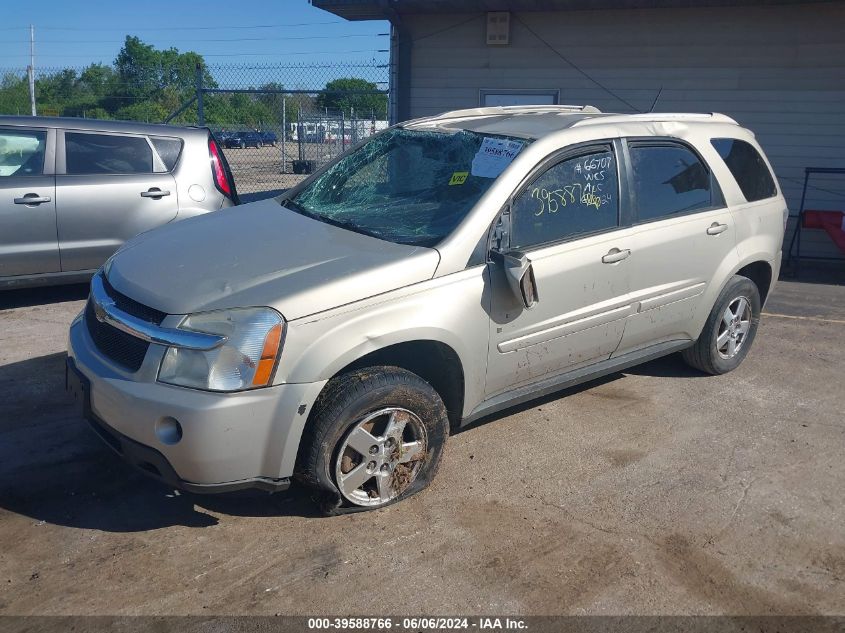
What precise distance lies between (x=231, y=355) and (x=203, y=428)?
31 cm

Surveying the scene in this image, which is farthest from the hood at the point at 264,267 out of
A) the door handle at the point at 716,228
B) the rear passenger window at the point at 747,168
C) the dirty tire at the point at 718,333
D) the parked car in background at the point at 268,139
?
the parked car in background at the point at 268,139

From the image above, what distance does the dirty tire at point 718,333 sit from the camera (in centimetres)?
526

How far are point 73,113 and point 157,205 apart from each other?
23.7 metres

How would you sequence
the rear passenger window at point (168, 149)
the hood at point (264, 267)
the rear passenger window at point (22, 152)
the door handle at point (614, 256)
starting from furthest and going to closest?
the rear passenger window at point (168, 149), the rear passenger window at point (22, 152), the door handle at point (614, 256), the hood at point (264, 267)

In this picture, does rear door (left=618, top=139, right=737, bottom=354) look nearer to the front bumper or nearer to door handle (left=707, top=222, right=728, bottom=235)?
door handle (left=707, top=222, right=728, bottom=235)

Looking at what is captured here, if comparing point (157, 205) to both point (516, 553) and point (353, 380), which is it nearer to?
point (353, 380)

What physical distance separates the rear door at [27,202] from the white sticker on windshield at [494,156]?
13.4 feet

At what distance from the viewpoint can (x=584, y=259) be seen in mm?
4230

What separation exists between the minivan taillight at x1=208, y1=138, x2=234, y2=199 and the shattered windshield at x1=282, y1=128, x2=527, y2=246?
2.72m

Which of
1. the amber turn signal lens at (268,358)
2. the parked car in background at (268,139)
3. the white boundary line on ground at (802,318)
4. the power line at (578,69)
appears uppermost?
the power line at (578,69)

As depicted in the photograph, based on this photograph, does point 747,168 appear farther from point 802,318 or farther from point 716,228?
point 802,318

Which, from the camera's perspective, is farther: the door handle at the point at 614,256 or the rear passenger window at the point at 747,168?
the rear passenger window at the point at 747,168

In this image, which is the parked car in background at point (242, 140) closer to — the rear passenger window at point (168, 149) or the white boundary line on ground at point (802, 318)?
the rear passenger window at point (168, 149)

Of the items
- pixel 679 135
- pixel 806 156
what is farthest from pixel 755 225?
pixel 806 156
